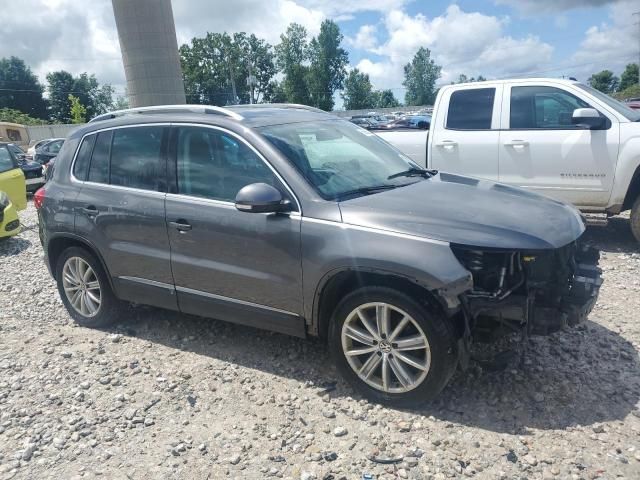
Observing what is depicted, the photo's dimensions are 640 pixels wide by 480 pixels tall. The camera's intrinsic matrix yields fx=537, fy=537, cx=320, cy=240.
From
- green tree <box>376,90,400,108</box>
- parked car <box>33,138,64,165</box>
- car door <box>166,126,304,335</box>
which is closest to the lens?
car door <box>166,126,304,335</box>

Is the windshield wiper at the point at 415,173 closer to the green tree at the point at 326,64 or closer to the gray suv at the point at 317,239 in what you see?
the gray suv at the point at 317,239

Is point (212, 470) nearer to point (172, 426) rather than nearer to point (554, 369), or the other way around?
point (172, 426)

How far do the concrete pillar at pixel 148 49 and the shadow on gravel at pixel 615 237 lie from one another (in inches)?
855

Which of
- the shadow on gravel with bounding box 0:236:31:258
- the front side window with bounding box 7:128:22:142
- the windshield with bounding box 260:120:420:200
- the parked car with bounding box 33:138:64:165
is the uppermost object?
the windshield with bounding box 260:120:420:200

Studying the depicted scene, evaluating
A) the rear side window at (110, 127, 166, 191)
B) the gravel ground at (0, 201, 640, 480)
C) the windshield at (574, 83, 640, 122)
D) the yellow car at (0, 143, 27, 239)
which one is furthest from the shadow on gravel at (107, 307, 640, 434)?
the yellow car at (0, 143, 27, 239)

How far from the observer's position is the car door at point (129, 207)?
13.5 feet

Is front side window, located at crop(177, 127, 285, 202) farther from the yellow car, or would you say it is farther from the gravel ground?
the yellow car

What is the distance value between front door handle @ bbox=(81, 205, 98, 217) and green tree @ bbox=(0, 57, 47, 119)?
3619 inches

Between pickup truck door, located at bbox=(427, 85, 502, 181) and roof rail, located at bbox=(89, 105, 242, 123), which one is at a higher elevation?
roof rail, located at bbox=(89, 105, 242, 123)

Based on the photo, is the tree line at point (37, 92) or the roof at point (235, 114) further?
the tree line at point (37, 92)

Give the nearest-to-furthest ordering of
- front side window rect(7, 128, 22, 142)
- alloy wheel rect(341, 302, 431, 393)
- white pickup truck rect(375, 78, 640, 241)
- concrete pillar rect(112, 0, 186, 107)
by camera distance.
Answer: alloy wheel rect(341, 302, 431, 393), white pickup truck rect(375, 78, 640, 241), concrete pillar rect(112, 0, 186, 107), front side window rect(7, 128, 22, 142)

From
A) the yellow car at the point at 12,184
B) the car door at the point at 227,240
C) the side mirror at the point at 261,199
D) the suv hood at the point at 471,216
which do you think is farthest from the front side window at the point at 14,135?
the suv hood at the point at 471,216

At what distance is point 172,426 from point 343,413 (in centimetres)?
107

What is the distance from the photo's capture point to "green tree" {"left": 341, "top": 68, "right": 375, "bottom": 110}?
293 feet
